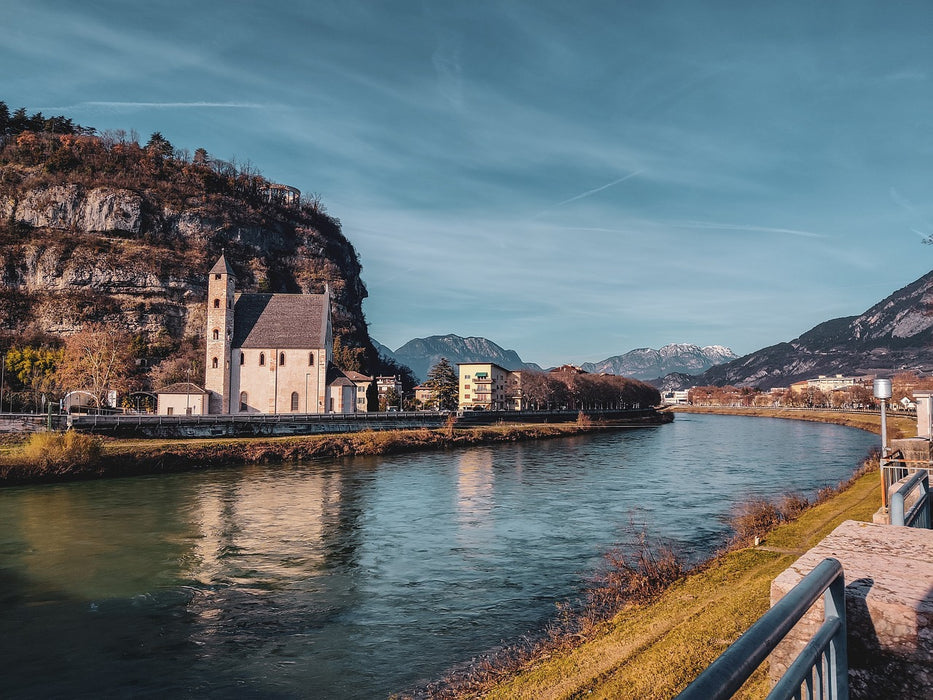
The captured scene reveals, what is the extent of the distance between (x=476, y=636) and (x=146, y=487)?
103 ft

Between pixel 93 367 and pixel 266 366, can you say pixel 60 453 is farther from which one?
pixel 266 366

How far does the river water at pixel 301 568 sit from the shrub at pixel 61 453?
2.64 metres

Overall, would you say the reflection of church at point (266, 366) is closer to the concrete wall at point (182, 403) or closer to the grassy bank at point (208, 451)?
the concrete wall at point (182, 403)

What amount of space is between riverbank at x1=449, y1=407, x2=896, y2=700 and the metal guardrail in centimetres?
420

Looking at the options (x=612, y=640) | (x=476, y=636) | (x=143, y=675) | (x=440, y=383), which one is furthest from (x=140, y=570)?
(x=440, y=383)

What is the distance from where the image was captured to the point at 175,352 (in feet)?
384

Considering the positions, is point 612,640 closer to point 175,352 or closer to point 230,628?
point 230,628

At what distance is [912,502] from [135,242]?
507 ft

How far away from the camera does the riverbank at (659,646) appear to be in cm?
884

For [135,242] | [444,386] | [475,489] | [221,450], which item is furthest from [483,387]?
A: [475,489]

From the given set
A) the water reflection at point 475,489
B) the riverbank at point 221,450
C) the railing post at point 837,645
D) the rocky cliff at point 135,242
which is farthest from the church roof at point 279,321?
the railing post at point 837,645

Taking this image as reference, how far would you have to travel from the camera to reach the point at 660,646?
9914 millimetres

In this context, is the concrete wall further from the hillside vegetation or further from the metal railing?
the metal railing

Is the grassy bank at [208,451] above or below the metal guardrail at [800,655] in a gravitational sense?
Result: below
